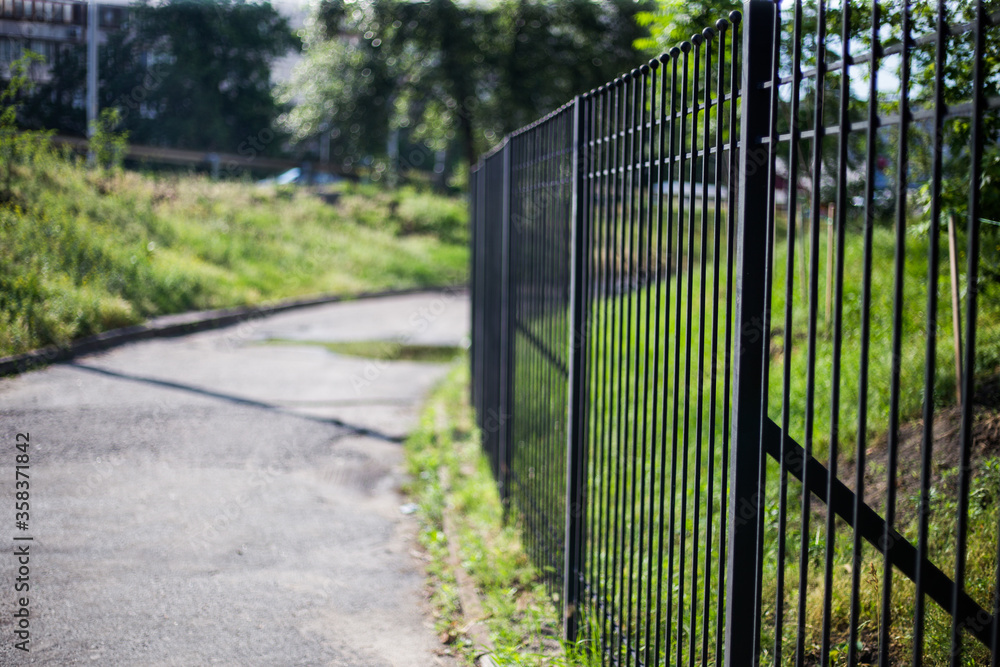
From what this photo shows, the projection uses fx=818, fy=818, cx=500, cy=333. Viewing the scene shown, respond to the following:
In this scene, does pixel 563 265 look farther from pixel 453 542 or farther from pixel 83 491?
pixel 83 491

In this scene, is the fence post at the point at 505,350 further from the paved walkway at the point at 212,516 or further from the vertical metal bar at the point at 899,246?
the vertical metal bar at the point at 899,246

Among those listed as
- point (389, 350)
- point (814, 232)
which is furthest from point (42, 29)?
point (814, 232)

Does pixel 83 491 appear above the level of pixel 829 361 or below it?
below

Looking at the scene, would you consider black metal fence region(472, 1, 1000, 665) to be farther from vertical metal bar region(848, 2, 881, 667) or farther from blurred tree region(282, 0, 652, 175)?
blurred tree region(282, 0, 652, 175)

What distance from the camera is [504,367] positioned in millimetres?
6055

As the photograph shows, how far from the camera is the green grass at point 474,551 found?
160 inches

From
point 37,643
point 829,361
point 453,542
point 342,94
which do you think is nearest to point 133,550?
point 37,643

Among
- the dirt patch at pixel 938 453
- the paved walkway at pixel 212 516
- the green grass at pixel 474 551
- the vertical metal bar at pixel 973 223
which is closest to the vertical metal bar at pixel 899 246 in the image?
the vertical metal bar at pixel 973 223

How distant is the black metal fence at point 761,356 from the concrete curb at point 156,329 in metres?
5.15

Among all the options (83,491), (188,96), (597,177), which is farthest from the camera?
(188,96)

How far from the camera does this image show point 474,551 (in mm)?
5211

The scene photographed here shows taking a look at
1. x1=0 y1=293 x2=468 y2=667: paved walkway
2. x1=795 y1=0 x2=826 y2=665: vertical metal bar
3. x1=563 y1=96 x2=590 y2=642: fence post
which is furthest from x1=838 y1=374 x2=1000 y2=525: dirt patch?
x1=0 y1=293 x2=468 y2=667: paved walkway

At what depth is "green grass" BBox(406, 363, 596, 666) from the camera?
407cm

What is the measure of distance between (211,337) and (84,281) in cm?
194
